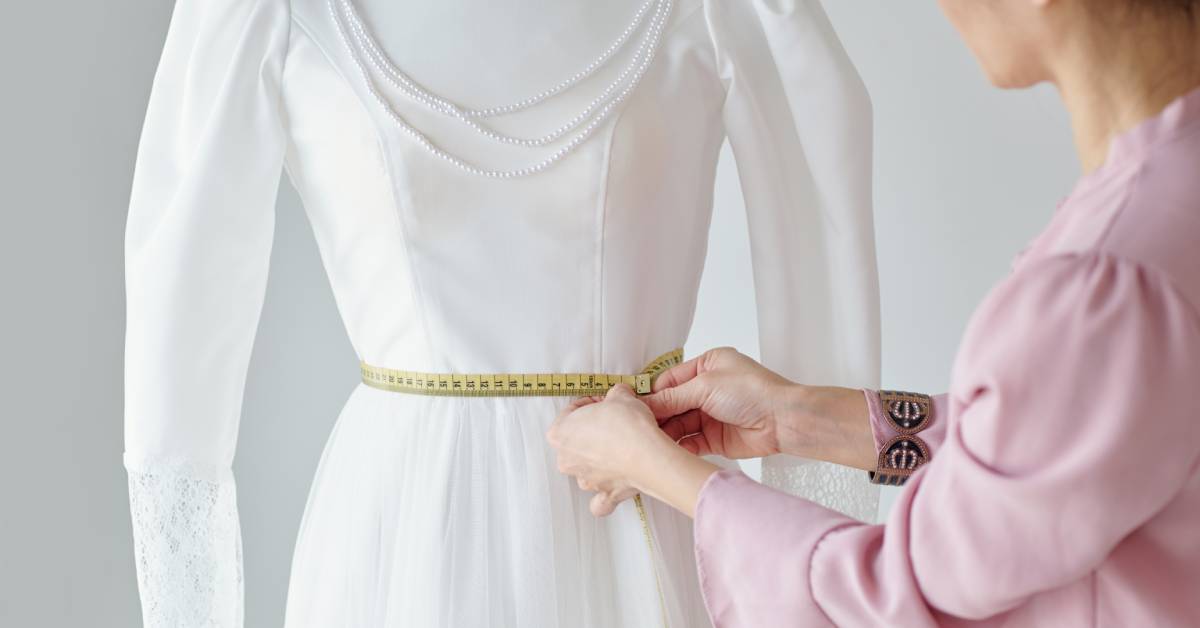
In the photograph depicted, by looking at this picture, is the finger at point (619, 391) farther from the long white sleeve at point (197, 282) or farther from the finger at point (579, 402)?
the long white sleeve at point (197, 282)

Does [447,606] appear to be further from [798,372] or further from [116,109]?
[116,109]

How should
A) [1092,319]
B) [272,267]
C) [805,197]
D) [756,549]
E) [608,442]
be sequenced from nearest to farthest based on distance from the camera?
1. [1092,319]
2. [756,549]
3. [608,442]
4. [805,197]
5. [272,267]

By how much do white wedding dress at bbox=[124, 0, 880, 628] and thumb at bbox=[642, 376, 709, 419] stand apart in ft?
0.14

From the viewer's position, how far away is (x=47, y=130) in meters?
1.75

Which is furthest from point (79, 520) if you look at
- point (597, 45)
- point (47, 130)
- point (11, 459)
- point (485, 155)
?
point (597, 45)

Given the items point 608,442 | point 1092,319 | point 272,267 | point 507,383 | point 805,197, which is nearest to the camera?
point 1092,319

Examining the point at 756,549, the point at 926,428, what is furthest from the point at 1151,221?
the point at 926,428

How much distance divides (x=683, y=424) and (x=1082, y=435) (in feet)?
1.99

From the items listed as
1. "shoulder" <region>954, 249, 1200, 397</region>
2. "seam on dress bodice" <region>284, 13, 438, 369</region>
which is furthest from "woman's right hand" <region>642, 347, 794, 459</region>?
"shoulder" <region>954, 249, 1200, 397</region>

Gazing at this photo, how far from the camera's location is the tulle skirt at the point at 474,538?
1.23 meters

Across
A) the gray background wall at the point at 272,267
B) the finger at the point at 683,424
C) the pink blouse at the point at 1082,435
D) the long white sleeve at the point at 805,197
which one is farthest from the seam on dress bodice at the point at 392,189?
the gray background wall at the point at 272,267

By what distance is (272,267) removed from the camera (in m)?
2.29

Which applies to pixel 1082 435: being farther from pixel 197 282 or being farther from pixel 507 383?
pixel 197 282

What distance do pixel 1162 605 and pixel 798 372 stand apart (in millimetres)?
624
